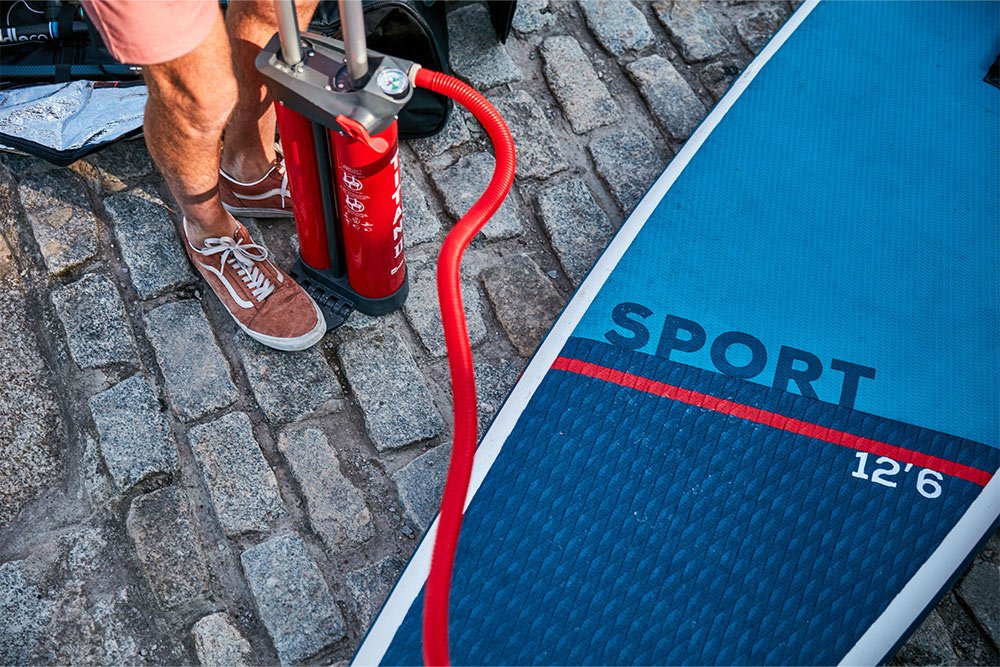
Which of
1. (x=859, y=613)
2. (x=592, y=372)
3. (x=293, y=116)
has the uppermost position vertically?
(x=293, y=116)

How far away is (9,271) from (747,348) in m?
1.85

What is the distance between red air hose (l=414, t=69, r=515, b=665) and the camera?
5.04 ft

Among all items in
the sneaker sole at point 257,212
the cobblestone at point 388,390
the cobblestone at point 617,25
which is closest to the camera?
the cobblestone at point 388,390

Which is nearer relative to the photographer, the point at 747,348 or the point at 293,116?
the point at 293,116

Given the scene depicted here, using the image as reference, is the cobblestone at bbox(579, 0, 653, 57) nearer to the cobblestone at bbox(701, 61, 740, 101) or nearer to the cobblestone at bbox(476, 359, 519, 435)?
the cobblestone at bbox(701, 61, 740, 101)

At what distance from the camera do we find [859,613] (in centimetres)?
181

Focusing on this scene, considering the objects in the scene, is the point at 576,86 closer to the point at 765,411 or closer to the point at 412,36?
the point at 412,36

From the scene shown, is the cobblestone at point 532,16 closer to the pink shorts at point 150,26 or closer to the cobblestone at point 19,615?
the pink shorts at point 150,26

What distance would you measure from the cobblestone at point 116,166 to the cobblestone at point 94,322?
299 millimetres

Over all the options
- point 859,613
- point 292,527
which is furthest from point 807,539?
point 292,527

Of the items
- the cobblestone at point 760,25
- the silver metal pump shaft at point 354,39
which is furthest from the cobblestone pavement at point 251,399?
the silver metal pump shaft at point 354,39

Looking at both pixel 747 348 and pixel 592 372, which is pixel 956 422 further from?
pixel 592 372

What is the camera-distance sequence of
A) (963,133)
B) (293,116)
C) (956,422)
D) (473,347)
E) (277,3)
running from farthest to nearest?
(963,133)
(473,347)
(956,422)
(293,116)
(277,3)

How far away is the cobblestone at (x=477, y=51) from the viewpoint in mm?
2674
